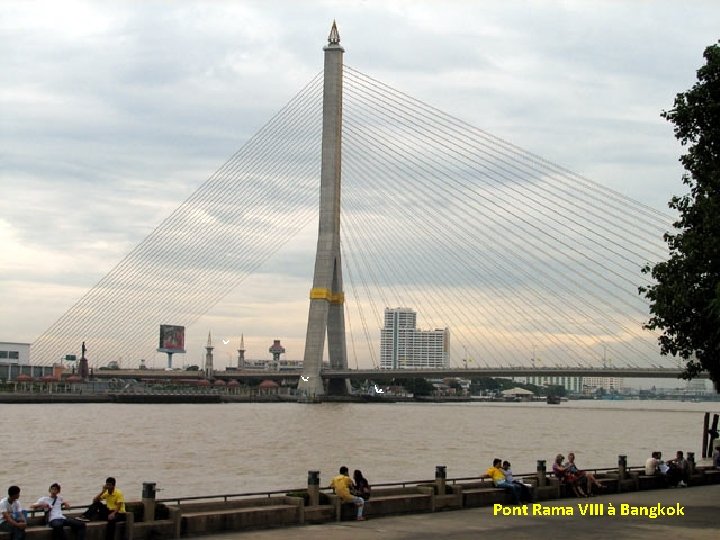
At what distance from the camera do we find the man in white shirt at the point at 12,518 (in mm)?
14258

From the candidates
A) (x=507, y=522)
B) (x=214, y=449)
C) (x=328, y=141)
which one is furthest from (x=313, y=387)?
(x=507, y=522)

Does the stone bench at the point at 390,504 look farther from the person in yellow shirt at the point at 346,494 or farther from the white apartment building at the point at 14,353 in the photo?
the white apartment building at the point at 14,353

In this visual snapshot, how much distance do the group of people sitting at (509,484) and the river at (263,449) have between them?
10675 millimetres

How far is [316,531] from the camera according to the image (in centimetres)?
1677

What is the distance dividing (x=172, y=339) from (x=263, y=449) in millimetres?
144742

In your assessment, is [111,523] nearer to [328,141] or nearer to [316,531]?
[316,531]

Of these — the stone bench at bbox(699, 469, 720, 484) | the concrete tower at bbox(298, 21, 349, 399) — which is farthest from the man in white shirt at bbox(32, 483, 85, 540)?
the concrete tower at bbox(298, 21, 349, 399)

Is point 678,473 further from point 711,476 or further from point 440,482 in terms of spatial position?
point 440,482

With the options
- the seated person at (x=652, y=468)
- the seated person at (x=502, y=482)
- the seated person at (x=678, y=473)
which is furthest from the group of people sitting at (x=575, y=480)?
the seated person at (x=678, y=473)

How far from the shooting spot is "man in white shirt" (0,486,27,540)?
14.3 meters

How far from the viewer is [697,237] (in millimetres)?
21109

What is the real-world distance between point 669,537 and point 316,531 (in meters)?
5.56

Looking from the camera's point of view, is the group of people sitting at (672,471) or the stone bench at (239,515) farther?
the group of people sitting at (672,471)

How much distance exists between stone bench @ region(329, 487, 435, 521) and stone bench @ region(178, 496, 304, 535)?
85 centimetres
